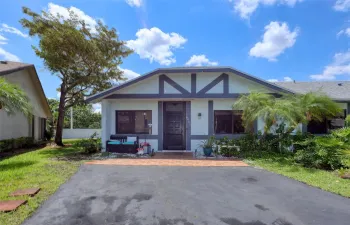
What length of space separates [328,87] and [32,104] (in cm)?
1996

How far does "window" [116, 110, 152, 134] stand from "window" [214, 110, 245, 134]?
368 cm

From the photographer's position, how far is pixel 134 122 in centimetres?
1168

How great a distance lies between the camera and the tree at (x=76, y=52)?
1256 cm

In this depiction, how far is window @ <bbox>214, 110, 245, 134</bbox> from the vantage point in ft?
37.4

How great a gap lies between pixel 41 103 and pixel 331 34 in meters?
21.7

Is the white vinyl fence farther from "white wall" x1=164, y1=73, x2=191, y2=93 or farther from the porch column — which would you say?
"white wall" x1=164, y1=73, x2=191, y2=93

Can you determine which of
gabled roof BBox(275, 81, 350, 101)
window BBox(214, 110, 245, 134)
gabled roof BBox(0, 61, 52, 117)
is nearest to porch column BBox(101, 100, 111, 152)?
gabled roof BBox(0, 61, 52, 117)

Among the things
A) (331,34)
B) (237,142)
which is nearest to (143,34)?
(237,142)

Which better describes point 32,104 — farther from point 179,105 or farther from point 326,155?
point 326,155

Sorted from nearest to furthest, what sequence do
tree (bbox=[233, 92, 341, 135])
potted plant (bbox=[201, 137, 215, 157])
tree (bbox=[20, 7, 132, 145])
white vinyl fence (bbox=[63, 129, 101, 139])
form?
tree (bbox=[233, 92, 341, 135]), potted plant (bbox=[201, 137, 215, 157]), tree (bbox=[20, 7, 132, 145]), white vinyl fence (bbox=[63, 129, 101, 139])

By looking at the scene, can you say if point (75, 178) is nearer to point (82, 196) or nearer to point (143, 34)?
point (82, 196)

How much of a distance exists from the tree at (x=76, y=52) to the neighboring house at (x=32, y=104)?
1645 millimetres

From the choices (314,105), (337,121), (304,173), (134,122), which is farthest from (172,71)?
(337,121)

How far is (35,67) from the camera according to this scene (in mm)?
14328
